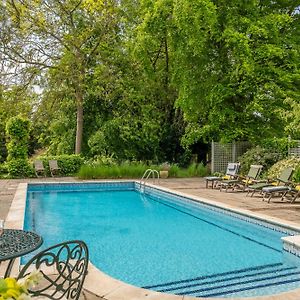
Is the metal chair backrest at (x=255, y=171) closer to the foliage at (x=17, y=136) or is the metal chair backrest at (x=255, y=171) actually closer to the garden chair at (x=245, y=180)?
the garden chair at (x=245, y=180)

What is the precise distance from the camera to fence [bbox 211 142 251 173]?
17234mm

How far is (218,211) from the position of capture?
30.2 feet

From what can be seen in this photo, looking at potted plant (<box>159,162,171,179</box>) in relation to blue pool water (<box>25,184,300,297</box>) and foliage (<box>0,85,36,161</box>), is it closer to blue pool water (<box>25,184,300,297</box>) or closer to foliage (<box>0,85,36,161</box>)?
blue pool water (<box>25,184,300,297</box>)

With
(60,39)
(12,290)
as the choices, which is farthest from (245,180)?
(12,290)

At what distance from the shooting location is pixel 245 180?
12.4 meters

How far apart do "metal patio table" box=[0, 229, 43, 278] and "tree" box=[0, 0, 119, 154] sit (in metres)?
16.2

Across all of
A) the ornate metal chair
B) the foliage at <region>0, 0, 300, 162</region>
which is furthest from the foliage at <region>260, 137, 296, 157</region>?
the ornate metal chair

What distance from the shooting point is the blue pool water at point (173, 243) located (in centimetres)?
501

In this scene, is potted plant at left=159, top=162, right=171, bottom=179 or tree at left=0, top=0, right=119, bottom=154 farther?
tree at left=0, top=0, right=119, bottom=154

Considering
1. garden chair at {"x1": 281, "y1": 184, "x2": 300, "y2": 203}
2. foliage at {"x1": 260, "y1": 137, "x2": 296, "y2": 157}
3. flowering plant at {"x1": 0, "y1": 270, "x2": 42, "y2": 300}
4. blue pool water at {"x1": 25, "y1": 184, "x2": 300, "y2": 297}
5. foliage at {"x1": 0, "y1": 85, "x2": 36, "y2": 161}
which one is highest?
foliage at {"x1": 0, "y1": 85, "x2": 36, "y2": 161}

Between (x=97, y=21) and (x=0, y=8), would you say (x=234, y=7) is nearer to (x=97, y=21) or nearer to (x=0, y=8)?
(x=97, y=21)

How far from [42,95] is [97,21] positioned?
4.50 m

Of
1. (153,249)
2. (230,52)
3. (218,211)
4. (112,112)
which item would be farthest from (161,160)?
(153,249)

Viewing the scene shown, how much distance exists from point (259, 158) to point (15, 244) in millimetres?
13379
